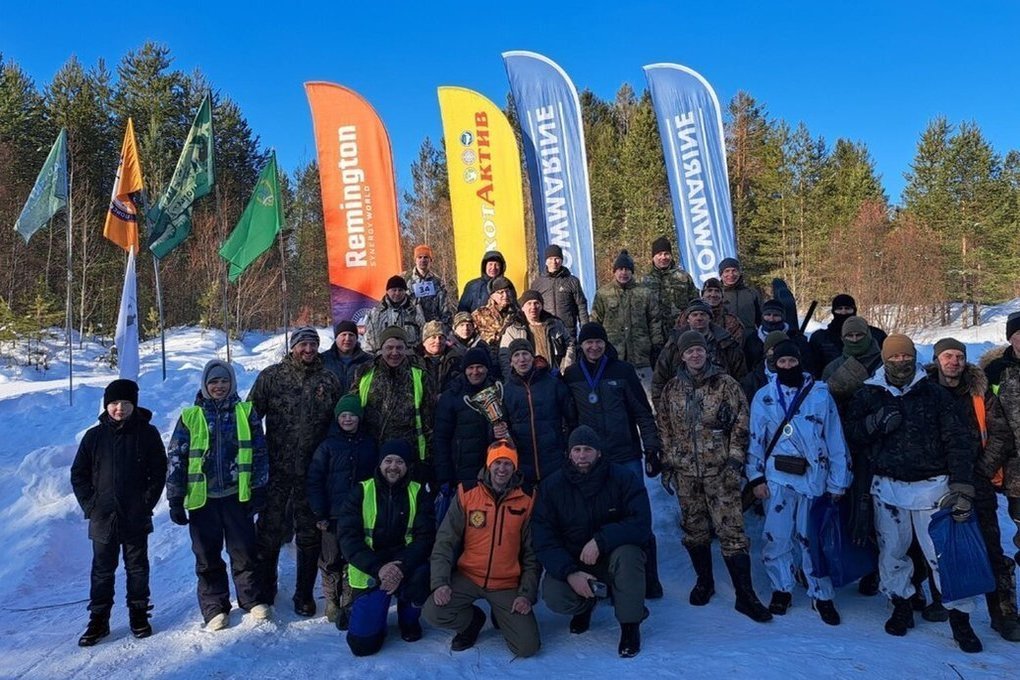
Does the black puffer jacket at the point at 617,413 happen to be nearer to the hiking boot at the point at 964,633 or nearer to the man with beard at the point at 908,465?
the man with beard at the point at 908,465

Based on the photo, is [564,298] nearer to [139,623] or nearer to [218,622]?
[218,622]

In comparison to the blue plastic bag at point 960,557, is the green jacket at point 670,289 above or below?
above

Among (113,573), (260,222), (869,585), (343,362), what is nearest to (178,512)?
(113,573)

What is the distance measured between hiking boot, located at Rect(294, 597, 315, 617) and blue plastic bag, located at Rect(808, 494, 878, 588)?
11.4ft

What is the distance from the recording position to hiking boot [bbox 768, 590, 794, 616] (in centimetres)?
430

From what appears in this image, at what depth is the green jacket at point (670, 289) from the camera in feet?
21.9

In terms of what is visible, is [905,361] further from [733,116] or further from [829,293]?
[733,116]

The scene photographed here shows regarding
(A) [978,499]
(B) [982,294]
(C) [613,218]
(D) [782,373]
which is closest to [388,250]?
(D) [782,373]

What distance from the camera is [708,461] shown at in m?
4.37

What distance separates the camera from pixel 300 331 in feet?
16.0

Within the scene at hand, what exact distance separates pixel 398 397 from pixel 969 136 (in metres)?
37.7

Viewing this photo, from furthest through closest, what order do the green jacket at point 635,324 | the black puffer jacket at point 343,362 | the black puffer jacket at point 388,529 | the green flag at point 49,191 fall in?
the green flag at point 49,191 < the green jacket at point 635,324 < the black puffer jacket at point 343,362 < the black puffer jacket at point 388,529

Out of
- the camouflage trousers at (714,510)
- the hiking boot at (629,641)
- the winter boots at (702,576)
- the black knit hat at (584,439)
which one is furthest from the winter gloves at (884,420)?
the hiking boot at (629,641)

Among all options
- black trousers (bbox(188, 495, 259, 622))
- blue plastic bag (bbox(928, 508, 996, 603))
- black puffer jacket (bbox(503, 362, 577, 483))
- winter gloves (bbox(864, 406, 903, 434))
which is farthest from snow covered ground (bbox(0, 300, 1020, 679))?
winter gloves (bbox(864, 406, 903, 434))
